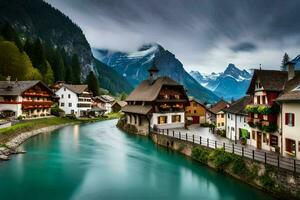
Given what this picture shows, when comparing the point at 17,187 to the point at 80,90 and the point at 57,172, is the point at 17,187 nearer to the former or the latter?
the point at 57,172

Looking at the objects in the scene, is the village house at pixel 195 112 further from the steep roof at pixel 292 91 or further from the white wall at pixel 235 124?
the steep roof at pixel 292 91

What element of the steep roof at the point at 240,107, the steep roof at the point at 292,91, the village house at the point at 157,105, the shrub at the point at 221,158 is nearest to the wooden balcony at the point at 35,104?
the village house at the point at 157,105

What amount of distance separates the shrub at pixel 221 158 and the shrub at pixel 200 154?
1418 mm

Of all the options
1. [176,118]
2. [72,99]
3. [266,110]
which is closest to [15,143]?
[176,118]

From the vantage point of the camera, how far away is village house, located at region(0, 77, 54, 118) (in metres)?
61.1

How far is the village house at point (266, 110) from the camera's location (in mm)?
26109

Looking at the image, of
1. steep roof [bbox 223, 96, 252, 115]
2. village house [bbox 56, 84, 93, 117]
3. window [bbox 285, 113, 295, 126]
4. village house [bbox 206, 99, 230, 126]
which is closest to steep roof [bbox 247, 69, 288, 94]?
window [bbox 285, 113, 295, 126]

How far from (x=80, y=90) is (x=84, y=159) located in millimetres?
56079

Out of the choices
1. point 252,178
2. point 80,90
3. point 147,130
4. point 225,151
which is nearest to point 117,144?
point 147,130

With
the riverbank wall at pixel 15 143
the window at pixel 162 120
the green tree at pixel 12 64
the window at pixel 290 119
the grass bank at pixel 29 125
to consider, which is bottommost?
the riverbank wall at pixel 15 143

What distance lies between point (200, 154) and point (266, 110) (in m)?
8.36

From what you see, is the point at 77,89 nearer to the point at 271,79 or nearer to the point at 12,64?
the point at 12,64

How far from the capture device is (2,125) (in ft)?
138

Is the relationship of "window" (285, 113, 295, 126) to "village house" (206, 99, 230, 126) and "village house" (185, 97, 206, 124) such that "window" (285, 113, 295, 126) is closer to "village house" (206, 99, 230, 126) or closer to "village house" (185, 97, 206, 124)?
"village house" (206, 99, 230, 126)
